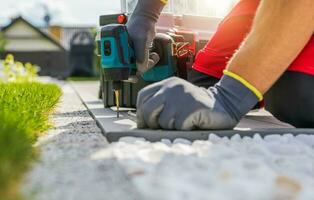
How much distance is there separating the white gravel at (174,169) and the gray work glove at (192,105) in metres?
0.08

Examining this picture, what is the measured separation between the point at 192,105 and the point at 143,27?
2.05ft

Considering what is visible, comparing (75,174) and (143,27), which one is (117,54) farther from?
(75,174)

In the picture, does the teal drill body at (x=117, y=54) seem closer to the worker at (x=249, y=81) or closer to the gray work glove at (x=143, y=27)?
the gray work glove at (x=143, y=27)

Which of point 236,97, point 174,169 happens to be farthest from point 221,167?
point 236,97

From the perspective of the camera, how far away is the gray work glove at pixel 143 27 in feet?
7.79

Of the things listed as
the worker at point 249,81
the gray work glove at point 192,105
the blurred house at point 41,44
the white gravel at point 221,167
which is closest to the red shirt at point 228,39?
the worker at point 249,81

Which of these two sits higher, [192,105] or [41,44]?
[192,105]

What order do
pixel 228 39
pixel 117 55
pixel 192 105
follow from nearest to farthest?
pixel 192 105, pixel 117 55, pixel 228 39

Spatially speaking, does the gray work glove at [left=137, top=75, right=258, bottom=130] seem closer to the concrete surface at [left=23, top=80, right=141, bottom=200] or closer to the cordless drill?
the concrete surface at [left=23, top=80, right=141, bottom=200]

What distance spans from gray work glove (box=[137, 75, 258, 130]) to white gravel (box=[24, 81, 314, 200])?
0.08 meters

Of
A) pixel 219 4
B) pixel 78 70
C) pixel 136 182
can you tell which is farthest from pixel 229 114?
pixel 78 70

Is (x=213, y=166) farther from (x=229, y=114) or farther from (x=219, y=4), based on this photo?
(x=219, y=4)

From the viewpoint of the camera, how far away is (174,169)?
4.32 feet

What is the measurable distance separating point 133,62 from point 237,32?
45cm
